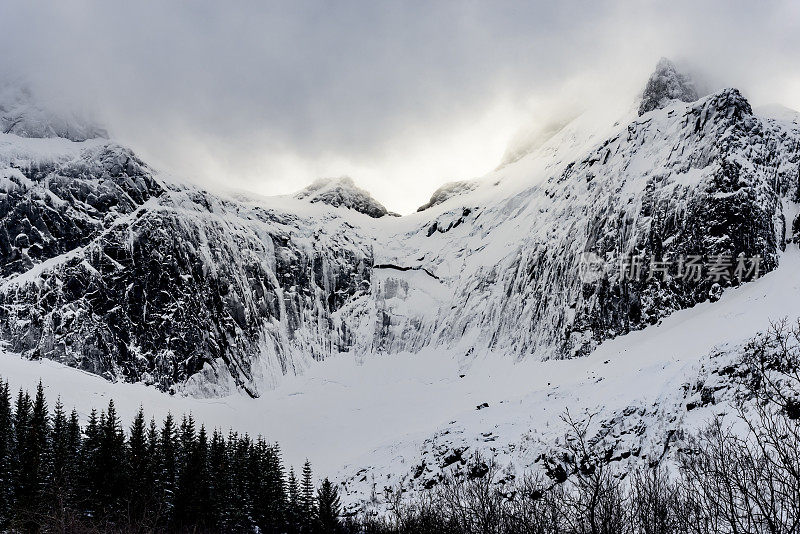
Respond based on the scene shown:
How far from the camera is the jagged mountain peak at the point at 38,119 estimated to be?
15125 cm

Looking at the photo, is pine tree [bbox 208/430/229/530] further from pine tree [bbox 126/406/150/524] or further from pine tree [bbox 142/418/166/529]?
pine tree [bbox 126/406/150/524]

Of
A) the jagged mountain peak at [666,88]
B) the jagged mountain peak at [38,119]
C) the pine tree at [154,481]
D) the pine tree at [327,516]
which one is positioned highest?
the jagged mountain peak at [38,119]

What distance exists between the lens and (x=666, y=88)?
127875 millimetres

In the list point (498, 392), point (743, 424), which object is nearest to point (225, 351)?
point (498, 392)

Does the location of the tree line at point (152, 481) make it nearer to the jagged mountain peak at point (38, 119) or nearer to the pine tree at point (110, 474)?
the pine tree at point (110, 474)

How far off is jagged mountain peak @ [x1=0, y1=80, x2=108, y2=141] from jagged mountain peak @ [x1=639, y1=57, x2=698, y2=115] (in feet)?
455

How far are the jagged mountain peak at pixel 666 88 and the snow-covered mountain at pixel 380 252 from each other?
445mm

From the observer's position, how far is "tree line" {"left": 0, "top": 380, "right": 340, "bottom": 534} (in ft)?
166

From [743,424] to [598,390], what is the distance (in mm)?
24034

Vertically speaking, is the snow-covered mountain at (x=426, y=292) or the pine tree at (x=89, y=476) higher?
the snow-covered mountain at (x=426, y=292)

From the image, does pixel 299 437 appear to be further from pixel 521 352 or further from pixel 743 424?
pixel 743 424

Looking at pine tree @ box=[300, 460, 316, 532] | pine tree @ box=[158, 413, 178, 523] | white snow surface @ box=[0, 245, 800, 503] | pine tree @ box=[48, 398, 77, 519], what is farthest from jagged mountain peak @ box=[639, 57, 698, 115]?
pine tree @ box=[48, 398, 77, 519]

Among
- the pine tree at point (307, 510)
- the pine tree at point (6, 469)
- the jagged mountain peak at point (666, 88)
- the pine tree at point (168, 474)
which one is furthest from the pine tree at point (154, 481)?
the jagged mountain peak at point (666, 88)

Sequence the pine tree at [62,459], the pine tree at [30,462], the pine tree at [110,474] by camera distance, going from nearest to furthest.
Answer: the pine tree at [62,459]
the pine tree at [30,462]
the pine tree at [110,474]
